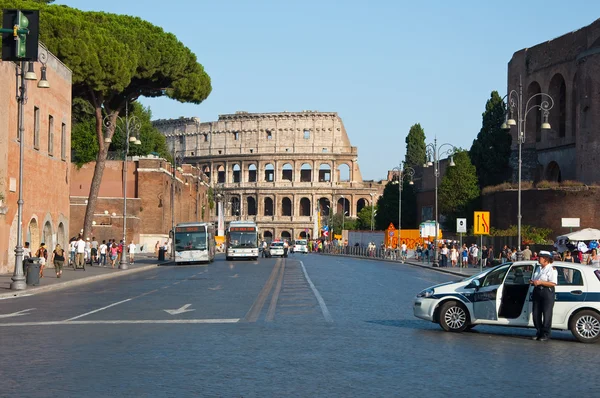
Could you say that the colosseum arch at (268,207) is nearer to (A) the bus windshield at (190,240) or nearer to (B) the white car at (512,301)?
(A) the bus windshield at (190,240)

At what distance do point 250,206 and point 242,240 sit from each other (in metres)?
97.6

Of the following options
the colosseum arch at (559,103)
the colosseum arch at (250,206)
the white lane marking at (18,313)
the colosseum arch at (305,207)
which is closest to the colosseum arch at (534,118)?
the colosseum arch at (559,103)

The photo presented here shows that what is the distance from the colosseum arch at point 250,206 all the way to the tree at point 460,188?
273 ft

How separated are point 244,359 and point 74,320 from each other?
695 centimetres

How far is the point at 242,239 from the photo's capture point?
65.9 meters

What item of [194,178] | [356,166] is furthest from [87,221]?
[356,166]

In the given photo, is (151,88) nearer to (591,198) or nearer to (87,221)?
(87,221)

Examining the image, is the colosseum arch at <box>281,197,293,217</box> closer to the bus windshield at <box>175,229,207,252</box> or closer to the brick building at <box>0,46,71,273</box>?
the bus windshield at <box>175,229,207,252</box>

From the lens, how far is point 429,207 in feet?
307

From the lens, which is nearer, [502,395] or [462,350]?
[502,395]

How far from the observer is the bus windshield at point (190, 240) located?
57.3 m

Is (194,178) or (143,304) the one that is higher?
(194,178)

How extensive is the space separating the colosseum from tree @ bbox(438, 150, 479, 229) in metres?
74.3

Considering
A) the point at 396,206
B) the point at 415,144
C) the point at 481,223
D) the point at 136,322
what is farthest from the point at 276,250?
the point at 136,322
